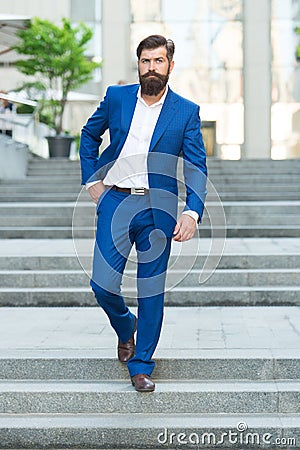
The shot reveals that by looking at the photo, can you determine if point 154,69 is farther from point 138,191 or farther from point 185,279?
point 185,279

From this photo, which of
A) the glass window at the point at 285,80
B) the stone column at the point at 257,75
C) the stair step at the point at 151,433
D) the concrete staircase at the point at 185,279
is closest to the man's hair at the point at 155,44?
the stair step at the point at 151,433

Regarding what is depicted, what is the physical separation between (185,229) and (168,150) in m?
0.51

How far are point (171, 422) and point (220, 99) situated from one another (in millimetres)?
28493

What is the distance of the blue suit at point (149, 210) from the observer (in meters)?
5.35

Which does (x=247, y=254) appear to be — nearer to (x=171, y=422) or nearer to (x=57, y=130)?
(x=171, y=422)

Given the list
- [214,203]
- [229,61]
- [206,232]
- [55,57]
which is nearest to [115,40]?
[229,61]

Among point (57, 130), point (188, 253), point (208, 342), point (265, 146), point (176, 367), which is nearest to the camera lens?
point (176, 367)

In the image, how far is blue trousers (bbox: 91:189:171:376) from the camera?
538 cm

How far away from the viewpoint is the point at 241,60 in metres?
33.4

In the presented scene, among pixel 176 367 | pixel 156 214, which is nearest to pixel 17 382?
pixel 176 367

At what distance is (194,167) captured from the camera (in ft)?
17.4

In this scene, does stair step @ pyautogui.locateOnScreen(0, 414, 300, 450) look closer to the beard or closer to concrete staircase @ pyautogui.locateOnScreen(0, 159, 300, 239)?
the beard

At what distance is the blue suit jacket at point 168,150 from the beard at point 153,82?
126 millimetres

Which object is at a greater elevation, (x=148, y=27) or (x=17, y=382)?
(x=148, y=27)
